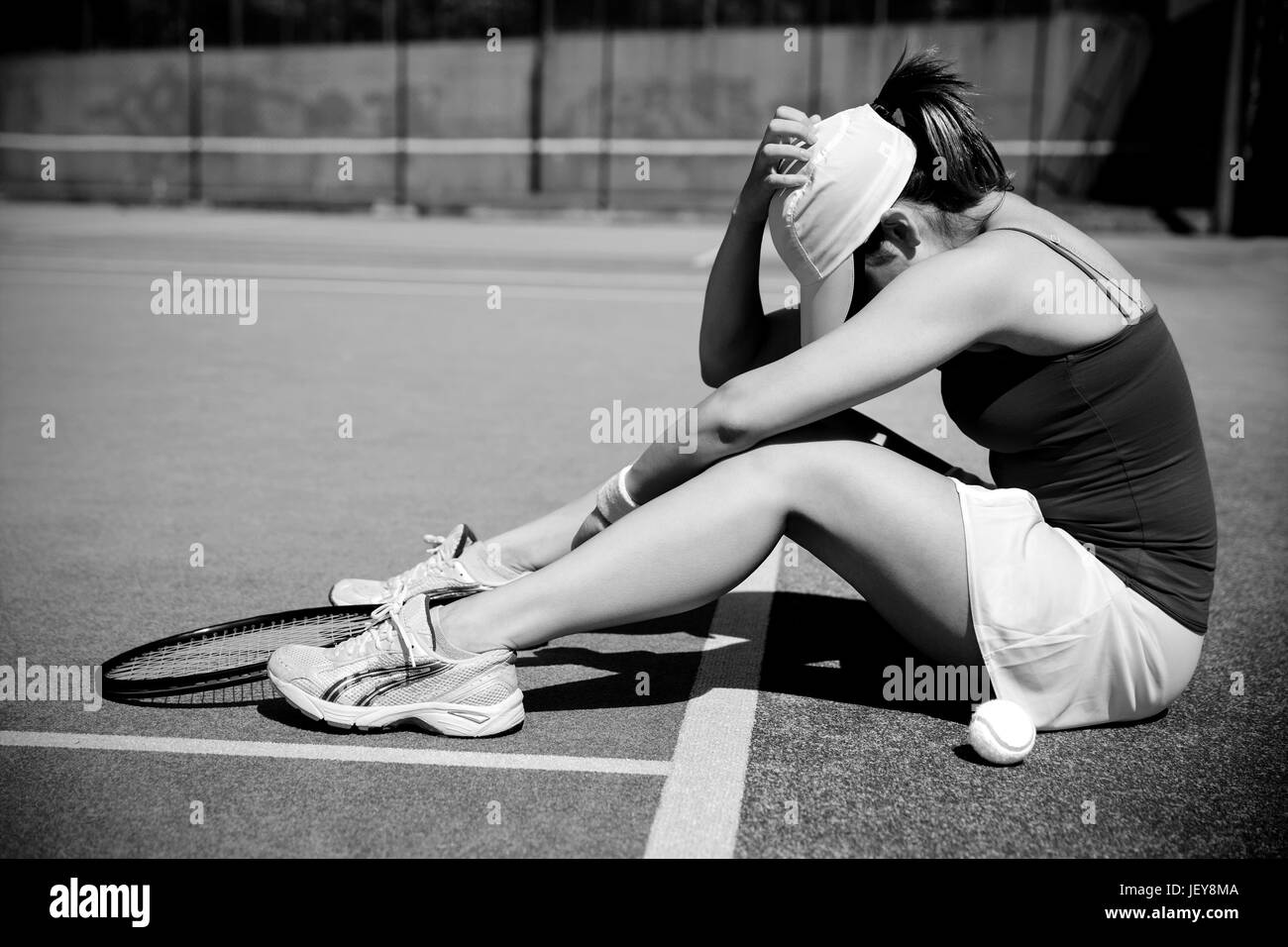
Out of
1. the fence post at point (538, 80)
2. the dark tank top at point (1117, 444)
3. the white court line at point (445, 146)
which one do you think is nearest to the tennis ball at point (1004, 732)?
the dark tank top at point (1117, 444)

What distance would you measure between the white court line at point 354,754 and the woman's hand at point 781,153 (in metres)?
1.43

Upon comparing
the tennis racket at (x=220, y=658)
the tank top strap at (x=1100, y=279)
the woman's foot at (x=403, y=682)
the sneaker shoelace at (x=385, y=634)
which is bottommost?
the tennis racket at (x=220, y=658)

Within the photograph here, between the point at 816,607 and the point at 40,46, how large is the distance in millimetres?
35526

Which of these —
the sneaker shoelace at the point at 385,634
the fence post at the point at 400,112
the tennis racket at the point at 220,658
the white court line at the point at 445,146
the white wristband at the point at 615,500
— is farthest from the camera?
the fence post at the point at 400,112

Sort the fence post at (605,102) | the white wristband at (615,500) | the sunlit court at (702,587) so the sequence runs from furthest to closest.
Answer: the fence post at (605,102)
the white wristband at (615,500)
the sunlit court at (702,587)

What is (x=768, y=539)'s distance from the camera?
9.26ft

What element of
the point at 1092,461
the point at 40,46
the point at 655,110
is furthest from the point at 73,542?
the point at 40,46

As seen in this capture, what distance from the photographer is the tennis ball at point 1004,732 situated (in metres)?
2.88

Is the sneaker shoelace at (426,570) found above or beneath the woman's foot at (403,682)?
above

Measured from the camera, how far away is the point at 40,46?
3331 cm

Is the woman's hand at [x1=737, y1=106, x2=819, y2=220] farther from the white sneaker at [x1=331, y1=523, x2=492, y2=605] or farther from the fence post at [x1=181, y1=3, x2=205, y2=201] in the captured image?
the fence post at [x1=181, y1=3, x2=205, y2=201]

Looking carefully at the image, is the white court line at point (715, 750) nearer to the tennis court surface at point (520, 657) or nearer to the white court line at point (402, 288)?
the tennis court surface at point (520, 657)
